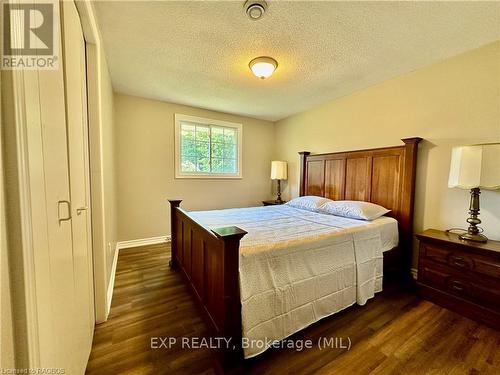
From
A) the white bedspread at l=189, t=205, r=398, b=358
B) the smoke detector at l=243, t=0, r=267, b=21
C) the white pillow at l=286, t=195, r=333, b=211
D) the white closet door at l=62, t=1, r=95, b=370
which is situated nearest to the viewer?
the white closet door at l=62, t=1, r=95, b=370

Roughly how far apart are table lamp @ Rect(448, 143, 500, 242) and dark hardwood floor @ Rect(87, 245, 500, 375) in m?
0.82

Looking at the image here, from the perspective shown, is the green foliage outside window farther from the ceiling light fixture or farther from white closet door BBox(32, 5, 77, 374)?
white closet door BBox(32, 5, 77, 374)

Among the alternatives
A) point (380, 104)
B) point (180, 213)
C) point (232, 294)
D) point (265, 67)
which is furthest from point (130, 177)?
point (380, 104)

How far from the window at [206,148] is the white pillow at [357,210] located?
86.9 inches

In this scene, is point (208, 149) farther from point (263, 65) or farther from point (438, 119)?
point (438, 119)

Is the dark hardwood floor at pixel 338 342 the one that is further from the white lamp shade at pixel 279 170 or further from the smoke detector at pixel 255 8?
the white lamp shade at pixel 279 170

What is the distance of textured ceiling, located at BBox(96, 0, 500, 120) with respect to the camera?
155 centimetres

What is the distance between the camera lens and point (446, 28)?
1.72m

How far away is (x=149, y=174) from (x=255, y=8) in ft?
9.35

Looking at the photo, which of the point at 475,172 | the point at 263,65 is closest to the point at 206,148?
the point at 263,65

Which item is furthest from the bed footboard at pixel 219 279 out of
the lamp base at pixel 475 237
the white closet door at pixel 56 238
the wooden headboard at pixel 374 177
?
the wooden headboard at pixel 374 177

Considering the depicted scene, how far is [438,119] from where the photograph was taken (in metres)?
2.23

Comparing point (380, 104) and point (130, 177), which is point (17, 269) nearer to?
point (130, 177)

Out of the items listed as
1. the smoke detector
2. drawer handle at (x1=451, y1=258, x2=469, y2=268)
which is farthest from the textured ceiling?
drawer handle at (x1=451, y1=258, x2=469, y2=268)
